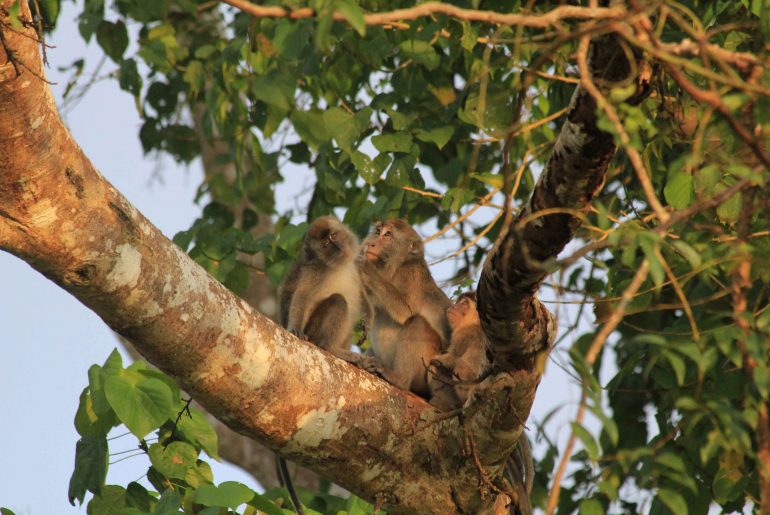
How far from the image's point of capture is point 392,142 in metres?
5.34

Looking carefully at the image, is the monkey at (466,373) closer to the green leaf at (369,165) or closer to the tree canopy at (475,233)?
the tree canopy at (475,233)

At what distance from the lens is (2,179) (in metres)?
3.29

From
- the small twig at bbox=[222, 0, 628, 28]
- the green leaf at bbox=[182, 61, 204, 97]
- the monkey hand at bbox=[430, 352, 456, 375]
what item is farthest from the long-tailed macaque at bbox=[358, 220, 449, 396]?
the small twig at bbox=[222, 0, 628, 28]

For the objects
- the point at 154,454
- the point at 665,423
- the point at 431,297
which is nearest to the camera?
the point at 154,454

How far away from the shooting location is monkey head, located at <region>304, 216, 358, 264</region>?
621 centimetres

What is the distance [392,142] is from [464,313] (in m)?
0.97

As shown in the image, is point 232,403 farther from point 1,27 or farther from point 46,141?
point 1,27

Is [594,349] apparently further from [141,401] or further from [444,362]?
[444,362]

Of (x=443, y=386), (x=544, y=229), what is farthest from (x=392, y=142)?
(x=544, y=229)

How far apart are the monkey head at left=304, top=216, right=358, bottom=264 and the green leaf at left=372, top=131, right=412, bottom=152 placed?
104 cm

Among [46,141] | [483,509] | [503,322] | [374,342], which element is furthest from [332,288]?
[46,141]

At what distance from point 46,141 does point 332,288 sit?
118 inches

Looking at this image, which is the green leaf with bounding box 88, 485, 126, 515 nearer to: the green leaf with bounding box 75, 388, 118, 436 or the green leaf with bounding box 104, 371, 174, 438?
the green leaf with bounding box 75, 388, 118, 436

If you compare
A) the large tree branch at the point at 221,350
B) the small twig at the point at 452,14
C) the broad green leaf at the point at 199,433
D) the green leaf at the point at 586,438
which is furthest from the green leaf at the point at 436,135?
the green leaf at the point at 586,438
